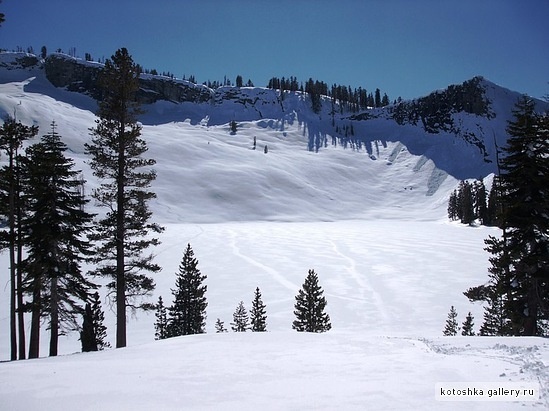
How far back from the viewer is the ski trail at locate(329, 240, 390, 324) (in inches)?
1352

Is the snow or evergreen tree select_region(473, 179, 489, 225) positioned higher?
evergreen tree select_region(473, 179, 489, 225)

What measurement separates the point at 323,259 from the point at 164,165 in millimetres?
114912

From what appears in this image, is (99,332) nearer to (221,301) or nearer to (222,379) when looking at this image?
(221,301)

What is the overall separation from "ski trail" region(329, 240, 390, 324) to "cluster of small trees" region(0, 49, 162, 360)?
79.3 ft

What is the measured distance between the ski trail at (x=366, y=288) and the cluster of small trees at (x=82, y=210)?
24.2 metres

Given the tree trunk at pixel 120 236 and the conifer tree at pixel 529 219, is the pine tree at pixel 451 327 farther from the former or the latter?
the tree trunk at pixel 120 236

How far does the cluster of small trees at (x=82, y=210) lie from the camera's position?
53.5ft

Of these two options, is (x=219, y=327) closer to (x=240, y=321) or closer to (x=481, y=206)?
(x=240, y=321)

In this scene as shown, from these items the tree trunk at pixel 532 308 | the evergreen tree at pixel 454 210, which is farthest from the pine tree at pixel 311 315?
the evergreen tree at pixel 454 210

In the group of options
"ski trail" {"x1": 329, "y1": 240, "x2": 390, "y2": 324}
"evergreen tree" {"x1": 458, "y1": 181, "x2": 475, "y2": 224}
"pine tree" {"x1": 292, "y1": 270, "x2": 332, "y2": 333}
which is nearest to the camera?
"pine tree" {"x1": 292, "y1": 270, "x2": 332, "y2": 333}

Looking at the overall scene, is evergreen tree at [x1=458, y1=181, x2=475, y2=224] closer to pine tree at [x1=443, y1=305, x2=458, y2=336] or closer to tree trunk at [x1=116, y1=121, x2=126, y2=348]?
pine tree at [x1=443, y1=305, x2=458, y2=336]

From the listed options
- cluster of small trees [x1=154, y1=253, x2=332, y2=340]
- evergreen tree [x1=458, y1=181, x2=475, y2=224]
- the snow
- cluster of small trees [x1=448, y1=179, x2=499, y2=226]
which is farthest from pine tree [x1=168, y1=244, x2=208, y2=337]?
evergreen tree [x1=458, y1=181, x2=475, y2=224]

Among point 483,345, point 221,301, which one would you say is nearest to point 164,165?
point 221,301

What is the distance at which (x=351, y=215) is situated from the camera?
141750 millimetres
